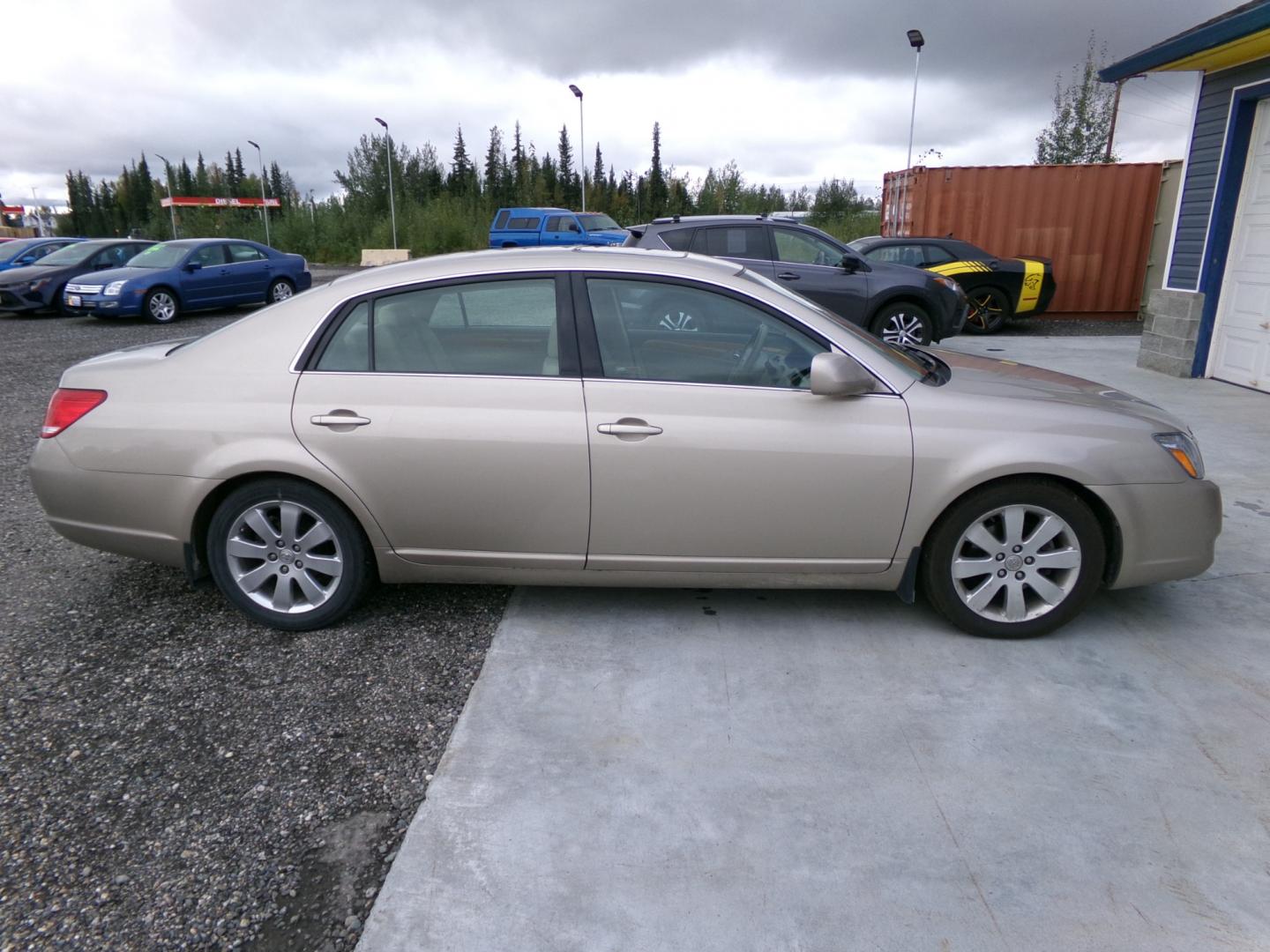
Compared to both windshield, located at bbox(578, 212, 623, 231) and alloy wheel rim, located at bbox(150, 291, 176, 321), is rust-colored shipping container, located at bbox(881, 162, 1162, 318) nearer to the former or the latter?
windshield, located at bbox(578, 212, 623, 231)

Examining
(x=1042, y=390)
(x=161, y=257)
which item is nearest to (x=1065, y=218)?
(x=1042, y=390)

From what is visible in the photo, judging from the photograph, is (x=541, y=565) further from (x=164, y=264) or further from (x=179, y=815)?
(x=164, y=264)

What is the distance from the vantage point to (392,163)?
46.3 m

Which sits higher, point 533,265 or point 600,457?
point 533,265

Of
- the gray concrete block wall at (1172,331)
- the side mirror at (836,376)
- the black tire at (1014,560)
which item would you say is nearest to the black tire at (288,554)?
the side mirror at (836,376)

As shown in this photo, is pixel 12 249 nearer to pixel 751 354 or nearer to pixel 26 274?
pixel 26 274

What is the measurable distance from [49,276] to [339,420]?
16.8m

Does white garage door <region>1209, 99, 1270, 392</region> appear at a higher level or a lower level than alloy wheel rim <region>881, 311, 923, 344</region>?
higher

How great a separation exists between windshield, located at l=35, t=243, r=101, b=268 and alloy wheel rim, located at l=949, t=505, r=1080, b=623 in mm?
19040

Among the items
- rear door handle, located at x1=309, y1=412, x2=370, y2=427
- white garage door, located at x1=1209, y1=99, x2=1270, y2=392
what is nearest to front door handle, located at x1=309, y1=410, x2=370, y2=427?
rear door handle, located at x1=309, y1=412, x2=370, y2=427

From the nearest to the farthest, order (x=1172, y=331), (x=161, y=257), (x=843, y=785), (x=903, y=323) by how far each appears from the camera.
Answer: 1. (x=843, y=785)
2. (x=1172, y=331)
3. (x=903, y=323)
4. (x=161, y=257)

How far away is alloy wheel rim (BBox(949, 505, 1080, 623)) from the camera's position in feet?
12.1

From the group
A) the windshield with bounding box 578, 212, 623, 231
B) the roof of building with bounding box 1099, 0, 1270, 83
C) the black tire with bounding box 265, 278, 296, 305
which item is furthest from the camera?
the windshield with bounding box 578, 212, 623, 231

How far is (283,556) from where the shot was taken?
12.7 ft
